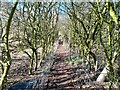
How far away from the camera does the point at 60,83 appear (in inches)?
482

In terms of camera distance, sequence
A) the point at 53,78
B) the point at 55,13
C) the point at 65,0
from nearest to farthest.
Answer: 1. the point at 53,78
2. the point at 65,0
3. the point at 55,13

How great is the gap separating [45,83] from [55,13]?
47.0 feet

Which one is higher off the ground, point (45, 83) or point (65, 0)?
point (65, 0)

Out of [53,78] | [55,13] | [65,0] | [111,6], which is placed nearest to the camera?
[111,6]

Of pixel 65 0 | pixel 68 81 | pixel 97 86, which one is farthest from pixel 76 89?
pixel 65 0

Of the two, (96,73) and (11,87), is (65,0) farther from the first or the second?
(11,87)

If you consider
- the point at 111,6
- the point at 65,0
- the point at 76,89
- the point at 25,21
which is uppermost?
the point at 65,0

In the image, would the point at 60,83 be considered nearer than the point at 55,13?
Yes

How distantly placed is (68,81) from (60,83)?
0.55 metres

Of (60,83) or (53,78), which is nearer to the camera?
(60,83)

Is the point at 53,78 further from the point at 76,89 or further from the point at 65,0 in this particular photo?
the point at 65,0

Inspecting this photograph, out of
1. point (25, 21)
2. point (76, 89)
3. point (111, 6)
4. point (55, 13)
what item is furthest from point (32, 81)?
point (55, 13)

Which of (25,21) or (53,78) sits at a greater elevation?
(25,21)

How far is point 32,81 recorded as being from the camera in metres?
12.9
